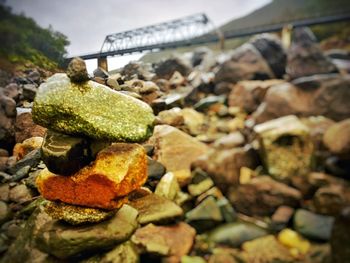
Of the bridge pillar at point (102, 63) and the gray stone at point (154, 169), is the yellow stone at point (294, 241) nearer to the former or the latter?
the gray stone at point (154, 169)

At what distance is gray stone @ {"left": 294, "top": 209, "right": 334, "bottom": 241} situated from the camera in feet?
15.3

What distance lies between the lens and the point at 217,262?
4.47 meters

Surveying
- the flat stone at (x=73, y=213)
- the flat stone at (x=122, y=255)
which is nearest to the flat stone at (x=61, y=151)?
the flat stone at (x=73, y=213)

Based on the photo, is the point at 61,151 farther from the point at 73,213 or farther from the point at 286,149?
the point at 286,149

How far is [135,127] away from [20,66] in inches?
54.9

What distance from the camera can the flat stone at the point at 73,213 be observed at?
2.89 metres

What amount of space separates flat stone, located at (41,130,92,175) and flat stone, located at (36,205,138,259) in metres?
1.02

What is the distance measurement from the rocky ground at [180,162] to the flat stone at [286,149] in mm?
24

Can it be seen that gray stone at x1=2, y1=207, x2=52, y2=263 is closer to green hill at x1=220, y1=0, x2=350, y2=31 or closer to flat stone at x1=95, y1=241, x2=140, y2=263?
flat stone at x1=95, y1=241, x2=140, y2=263

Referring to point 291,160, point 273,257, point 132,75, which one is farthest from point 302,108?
point 132,75

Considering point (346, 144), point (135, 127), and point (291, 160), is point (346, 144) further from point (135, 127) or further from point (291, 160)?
point (135, 127)

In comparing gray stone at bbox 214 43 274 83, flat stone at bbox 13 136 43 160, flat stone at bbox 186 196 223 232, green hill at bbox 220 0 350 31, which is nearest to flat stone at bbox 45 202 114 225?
flat stone at bbox 13 136 43 160

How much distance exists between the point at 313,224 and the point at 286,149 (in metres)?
1.74

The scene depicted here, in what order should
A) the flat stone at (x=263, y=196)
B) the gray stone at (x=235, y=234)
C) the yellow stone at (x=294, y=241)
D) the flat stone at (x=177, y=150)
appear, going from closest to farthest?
the yellow stone at (x=294, y=241) → the gray stone at (x=235, y=234) → the flat stone at (x=177, y=150) → the flat stone at (x=263, y=196)
